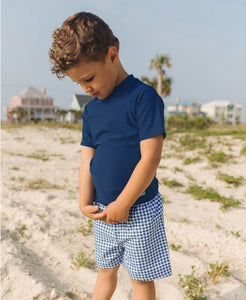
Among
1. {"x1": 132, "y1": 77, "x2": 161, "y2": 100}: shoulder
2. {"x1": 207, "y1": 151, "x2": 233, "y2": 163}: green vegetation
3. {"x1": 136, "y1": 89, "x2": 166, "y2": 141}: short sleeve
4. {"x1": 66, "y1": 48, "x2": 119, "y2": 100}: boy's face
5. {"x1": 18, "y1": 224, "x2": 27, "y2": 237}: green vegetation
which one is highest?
{"x1": 66, "y1": 48, "x2": 119, "y2": 100}: boy's face

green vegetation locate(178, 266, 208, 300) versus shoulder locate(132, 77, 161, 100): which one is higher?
shoulder locate(132, 77, 161, 100)

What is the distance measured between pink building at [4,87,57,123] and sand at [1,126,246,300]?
33132 millimetres

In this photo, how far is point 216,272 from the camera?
7.68 ft

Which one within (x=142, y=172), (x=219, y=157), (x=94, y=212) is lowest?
(x=219, y=157)

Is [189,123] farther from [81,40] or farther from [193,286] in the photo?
[81,40]

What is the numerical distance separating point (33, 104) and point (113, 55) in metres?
39.0

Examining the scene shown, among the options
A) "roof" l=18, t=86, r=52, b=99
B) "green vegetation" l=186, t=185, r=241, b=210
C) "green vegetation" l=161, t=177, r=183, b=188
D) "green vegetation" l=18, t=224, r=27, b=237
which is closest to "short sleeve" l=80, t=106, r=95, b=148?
"green vegetation" l=18, t=224, r=27, b=237

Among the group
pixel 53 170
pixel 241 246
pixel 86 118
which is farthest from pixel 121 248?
pixel 53 170

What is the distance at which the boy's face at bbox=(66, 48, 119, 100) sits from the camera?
1337 mm

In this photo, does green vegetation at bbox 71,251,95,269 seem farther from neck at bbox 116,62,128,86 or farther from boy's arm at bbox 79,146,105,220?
neck at bbox 116,62,128,86

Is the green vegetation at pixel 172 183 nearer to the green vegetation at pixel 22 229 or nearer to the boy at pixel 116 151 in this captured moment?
the green vegetation at pixel 22 229

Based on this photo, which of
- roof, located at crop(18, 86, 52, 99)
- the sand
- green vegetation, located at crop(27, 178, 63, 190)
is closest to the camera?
the sand

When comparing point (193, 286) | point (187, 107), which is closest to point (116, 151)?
point (193, 286)

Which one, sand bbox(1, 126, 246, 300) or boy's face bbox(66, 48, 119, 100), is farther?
sand bbox(1, 126, 246, 300)
